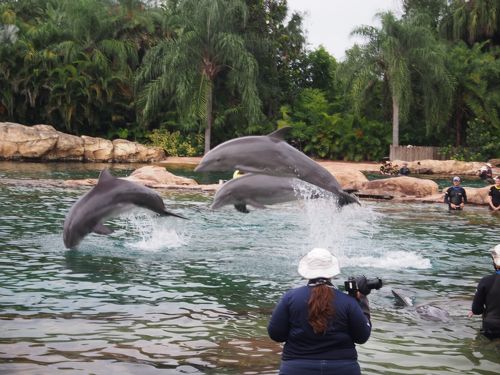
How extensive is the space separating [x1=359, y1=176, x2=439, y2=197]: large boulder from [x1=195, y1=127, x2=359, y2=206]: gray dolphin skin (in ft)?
41.3

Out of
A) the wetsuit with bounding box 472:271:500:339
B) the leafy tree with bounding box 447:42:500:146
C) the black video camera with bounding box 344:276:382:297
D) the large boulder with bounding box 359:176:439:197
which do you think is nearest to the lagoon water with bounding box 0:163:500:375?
the wetsuit with bounding box 472:271:500:339

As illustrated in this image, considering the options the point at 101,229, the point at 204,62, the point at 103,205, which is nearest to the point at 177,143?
the point at 204,62

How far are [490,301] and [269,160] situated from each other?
4.10 meters

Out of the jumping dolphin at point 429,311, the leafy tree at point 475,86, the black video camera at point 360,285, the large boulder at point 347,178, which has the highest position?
the leafy tree at point 475,86

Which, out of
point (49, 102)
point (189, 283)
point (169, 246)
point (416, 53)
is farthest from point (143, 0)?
point (189, 283)

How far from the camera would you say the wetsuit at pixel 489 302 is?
6719mm

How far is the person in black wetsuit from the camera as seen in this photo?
670 centimetres

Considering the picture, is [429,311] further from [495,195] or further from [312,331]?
[495,195]

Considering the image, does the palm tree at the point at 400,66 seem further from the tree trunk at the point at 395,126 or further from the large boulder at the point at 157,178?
the large boulder at the point at 157,178

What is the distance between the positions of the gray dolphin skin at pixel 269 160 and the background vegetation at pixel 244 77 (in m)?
29.5

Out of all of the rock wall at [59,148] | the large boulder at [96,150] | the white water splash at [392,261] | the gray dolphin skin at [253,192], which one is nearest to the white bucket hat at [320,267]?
the white water splash at [392,261]

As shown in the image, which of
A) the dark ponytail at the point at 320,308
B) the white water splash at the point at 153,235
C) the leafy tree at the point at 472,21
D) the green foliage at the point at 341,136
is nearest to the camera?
the dark ponytail at the point at 320,308

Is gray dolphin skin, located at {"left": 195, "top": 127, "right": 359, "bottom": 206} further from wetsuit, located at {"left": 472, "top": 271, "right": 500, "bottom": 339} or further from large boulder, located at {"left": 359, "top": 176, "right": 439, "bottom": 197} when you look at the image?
large boulder, located at {"left": 359, "top": 176, "right": 439, "bottom": 197}

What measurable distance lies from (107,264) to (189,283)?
1840mm
